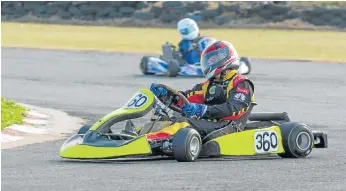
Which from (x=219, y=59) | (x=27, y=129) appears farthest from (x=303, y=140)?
(x=27, y=129)

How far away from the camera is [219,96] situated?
30.7 ft

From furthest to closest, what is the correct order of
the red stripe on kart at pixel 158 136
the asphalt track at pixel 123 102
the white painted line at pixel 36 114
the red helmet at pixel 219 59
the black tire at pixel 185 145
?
the white painted line at pixel 36 114 < the red helmet at pixel 219 59 < the red stripe on kart at pixel 158 136 < the black tire at pixel 185 145 < the asphalt track at pixel 123 102

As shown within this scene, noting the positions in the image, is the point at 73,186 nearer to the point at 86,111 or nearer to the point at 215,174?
the point at 215,174

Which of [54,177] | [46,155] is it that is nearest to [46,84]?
[46,155]

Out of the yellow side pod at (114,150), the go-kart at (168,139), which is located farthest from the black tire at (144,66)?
the yellow side pod at (114,150)

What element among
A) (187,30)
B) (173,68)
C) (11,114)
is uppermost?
(187,30)

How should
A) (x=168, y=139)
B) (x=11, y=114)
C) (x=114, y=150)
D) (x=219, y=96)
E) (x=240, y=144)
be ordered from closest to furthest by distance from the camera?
(x=114, y=150) → (x=168, y=139) → (x=240, y=144) → (x=219, y=96) → (x=11, y=114)

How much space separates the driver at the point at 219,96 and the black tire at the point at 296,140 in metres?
0.39

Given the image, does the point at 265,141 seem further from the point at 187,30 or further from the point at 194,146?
the point at 187,30

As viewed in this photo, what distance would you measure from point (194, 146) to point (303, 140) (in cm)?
103

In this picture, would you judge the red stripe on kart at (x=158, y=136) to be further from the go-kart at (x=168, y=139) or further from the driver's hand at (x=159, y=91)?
the driver's hand at (x=159, y=91)

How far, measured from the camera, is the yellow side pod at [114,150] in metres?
8.64

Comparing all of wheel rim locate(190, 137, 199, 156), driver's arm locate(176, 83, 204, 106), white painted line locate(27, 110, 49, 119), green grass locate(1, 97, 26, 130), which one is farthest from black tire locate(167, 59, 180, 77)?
wheel rim locate(190, 137, 199, 156)

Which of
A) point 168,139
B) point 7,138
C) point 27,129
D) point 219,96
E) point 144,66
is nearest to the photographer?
point 168,139
